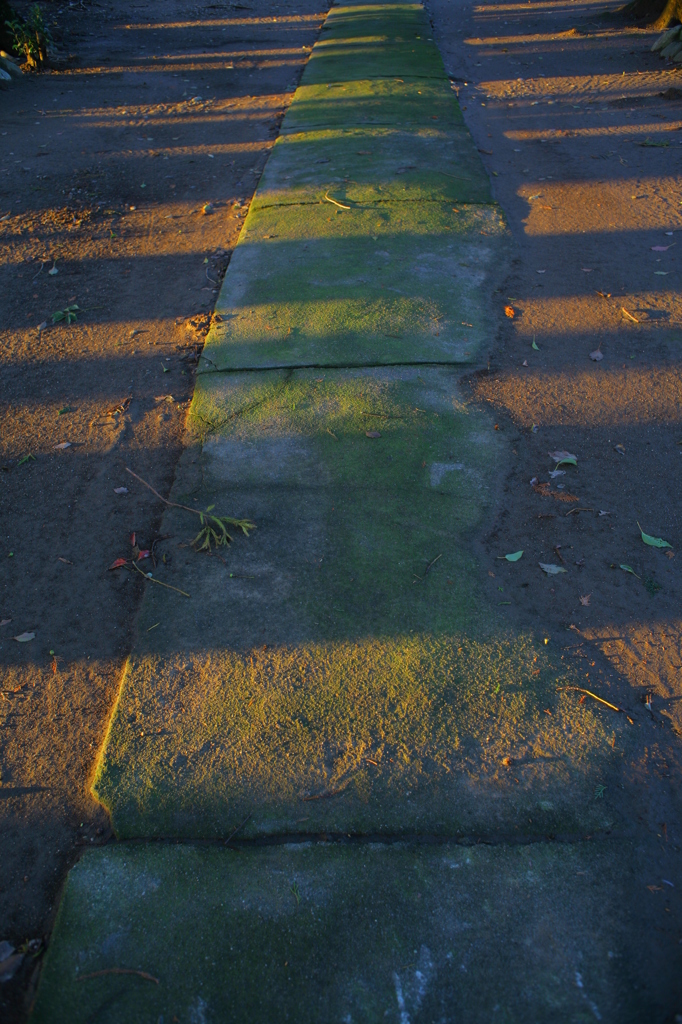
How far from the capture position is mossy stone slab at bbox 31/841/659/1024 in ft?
5.48

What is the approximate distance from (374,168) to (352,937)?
5.97 m

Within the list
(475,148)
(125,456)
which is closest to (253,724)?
(125,456)

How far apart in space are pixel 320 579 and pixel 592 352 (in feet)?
7.42

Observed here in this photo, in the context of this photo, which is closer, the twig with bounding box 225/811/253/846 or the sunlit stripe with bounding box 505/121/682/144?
the twig with bounding box 225/811/253/846

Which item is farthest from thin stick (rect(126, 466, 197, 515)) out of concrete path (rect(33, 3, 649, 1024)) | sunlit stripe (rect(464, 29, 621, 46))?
sunlit stripe (rect(464, 29, 621, 46))

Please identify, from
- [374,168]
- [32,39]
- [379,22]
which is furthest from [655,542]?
[379,22]

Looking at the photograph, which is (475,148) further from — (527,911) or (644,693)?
(527,911)

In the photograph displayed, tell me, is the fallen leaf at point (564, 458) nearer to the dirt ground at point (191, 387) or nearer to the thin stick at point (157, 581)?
the dirt ground at point (191, 387)

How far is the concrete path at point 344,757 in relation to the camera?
1714 mm

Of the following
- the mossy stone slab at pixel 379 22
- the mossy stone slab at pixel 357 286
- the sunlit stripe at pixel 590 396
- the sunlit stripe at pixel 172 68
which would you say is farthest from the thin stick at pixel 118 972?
the mossy stone slab at pixel 379 22

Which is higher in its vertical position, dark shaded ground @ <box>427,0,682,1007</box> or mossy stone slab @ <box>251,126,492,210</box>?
mossy stone slab @ <box>251,126,492,210</box>

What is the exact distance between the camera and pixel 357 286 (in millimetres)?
4445

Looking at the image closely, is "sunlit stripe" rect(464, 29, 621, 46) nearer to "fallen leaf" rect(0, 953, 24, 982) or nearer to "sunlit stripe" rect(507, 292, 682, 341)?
"sunlit stripe" rect(507, 292, 682, 341)

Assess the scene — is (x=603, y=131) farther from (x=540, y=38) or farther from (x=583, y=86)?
(x=540, y=38)
